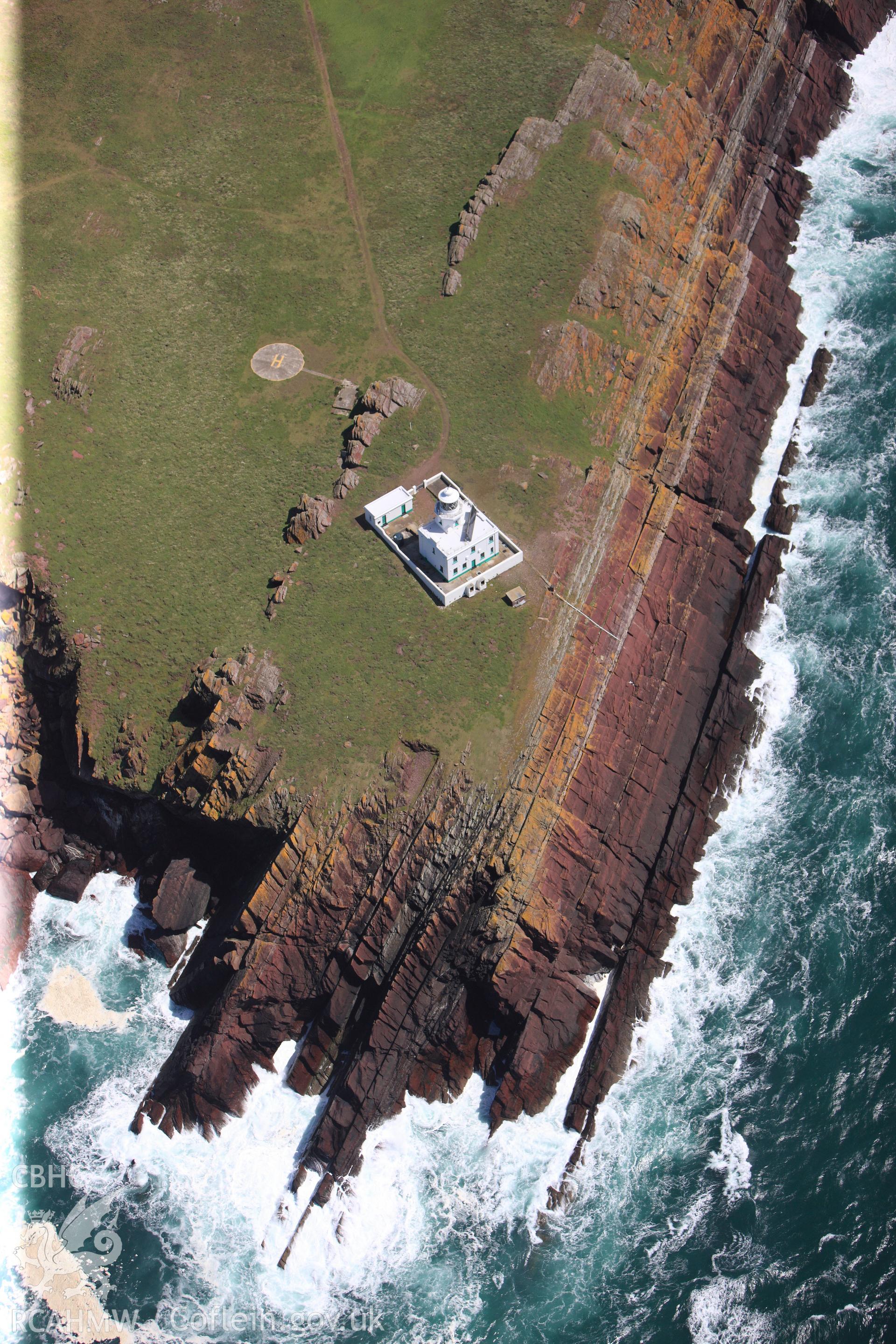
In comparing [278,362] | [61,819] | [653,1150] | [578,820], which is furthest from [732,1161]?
[278,362]

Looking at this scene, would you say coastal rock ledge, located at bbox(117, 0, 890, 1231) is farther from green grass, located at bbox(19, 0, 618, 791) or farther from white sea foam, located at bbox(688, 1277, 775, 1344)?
white sea foam, located at bbox(688, 1277, 775, 1344)

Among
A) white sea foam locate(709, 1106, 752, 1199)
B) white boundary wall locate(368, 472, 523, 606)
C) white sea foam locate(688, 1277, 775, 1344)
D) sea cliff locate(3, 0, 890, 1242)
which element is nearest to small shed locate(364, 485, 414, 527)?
white boundary wall locate(368, 472, 523, 606)

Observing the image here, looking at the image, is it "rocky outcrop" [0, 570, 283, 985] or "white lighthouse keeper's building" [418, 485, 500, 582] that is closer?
"rocky outcrop" [0, 570, 283, 985]

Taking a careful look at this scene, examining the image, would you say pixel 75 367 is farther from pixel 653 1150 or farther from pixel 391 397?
pixel 653 1150

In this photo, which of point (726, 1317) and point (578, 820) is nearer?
point (726, 1317)

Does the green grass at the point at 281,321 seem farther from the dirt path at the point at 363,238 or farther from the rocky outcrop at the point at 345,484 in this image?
the rocky outcrop at the point at 345,484

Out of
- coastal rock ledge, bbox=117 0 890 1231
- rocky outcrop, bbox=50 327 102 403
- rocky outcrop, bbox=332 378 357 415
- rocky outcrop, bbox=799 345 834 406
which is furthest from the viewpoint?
rocky outcrop, bbox=799 345 834 406

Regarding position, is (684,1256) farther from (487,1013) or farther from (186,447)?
(186,447)
